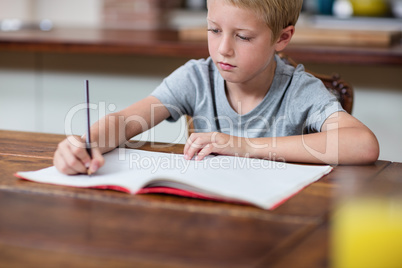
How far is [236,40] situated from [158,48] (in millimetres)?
996

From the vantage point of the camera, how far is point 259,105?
4.47 ft

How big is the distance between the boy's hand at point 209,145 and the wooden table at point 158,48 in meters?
0.98

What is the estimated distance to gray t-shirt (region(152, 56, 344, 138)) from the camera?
1.32 meters

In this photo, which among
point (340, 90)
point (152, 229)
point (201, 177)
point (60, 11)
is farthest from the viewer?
point (60, 11)

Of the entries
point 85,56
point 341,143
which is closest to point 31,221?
point 341,143

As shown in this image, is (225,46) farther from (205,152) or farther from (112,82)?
(112,82)

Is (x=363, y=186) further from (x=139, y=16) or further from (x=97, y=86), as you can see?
(x=139, y=16)

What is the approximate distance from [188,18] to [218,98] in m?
3.04

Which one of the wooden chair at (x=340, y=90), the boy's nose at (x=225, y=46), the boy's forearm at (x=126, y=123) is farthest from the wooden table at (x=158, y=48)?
the boy's nose at (x=225, y=46)

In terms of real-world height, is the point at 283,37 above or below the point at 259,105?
above

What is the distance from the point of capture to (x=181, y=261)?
1.86ft

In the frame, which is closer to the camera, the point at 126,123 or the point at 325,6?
the point at 126,123

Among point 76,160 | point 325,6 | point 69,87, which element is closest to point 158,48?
point 69,87

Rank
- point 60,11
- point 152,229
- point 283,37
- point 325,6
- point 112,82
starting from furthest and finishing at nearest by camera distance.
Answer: point 60,11 < point 325,6 < point 112,82 < point 283,37 < point 152,229
